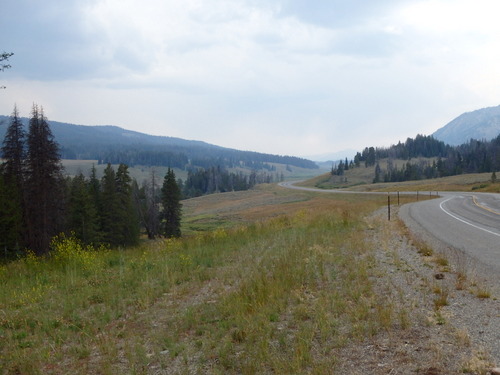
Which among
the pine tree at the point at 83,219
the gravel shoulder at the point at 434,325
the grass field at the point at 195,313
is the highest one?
the gravel shoulder at the point at 434,325

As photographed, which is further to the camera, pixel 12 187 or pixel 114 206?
pixel 114 206

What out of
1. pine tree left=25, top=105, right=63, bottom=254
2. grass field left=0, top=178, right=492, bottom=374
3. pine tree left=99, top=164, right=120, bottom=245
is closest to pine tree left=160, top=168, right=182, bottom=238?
pine tree left=99, top=164, right=120, bottom=245

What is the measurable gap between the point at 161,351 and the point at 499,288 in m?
7.52

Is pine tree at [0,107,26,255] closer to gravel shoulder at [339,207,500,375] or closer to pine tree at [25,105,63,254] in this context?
pine tree at [25,105,63,254]

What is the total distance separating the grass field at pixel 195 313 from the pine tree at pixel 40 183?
23.8 m

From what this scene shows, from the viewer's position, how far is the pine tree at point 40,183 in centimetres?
3378

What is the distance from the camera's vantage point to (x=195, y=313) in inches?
297

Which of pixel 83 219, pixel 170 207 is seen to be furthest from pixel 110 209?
pixel 170 207

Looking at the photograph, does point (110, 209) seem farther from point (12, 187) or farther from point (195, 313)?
point (195, 313)

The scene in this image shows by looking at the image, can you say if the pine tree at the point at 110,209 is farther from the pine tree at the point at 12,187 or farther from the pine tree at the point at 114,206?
the pine tree at the point at 12,187

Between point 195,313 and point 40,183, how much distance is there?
32685mm

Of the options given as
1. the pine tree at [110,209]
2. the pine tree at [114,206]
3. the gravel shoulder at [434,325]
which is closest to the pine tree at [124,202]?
the pine tree at [114,206]

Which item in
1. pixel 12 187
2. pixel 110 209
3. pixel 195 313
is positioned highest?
pixel 12 187

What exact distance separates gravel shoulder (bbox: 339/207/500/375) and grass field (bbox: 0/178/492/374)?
0.26 m
